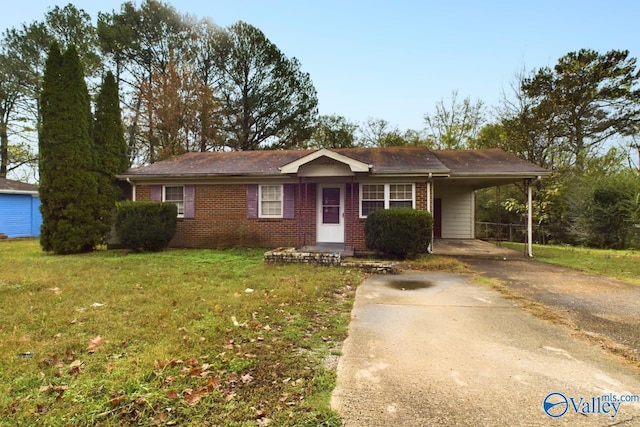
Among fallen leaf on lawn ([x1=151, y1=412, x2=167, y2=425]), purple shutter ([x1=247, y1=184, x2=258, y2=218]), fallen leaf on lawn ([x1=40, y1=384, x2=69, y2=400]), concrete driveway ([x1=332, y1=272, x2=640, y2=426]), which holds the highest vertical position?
purple shutter ([x1=247, y1=184, x2=258, y2=218])

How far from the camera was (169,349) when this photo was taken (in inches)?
128

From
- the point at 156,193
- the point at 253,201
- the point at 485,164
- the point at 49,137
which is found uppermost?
the point at 49,137

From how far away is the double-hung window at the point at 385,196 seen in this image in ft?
36.2

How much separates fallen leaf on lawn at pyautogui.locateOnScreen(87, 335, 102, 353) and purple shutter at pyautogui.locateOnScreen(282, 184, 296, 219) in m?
8.29

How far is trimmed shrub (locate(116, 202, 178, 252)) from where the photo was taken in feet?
34.6

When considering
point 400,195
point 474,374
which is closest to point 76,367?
point 474,374

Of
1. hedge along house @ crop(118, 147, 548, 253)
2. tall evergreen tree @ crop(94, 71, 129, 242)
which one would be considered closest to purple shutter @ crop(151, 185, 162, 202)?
hedge along house @ crop(118, 147, 548, 253)

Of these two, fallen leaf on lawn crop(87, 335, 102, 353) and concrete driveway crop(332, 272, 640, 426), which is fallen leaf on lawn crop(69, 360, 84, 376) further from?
concrete driveway crop(332, 272, 640, 426)

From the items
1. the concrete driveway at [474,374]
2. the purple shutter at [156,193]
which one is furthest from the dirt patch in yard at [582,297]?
the purple shutter at [156,193]

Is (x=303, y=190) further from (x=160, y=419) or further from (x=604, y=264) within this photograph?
(x=160, y=419)

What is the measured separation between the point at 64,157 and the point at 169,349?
10546 mm

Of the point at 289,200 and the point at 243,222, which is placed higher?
the point at 289,200

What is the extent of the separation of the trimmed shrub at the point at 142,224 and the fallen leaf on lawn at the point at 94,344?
7698mm

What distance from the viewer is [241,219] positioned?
1198cm
